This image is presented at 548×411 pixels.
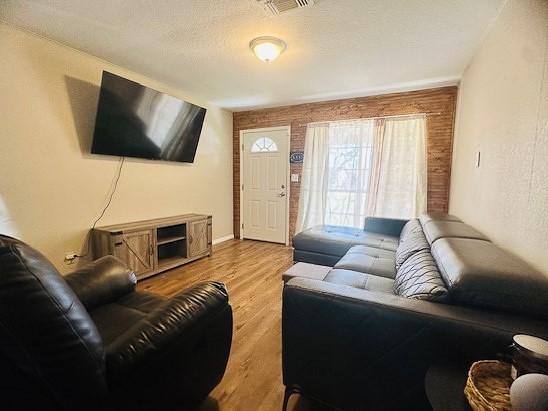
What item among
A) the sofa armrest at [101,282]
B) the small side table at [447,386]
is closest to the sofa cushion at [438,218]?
the small side table at [447,386]

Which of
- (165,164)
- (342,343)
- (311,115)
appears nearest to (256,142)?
(311,115)

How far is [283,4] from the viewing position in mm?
1831

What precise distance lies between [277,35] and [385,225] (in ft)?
8.16

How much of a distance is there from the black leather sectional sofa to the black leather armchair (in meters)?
0.41

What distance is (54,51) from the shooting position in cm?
245

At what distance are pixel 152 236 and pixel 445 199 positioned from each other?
3863 millimetres

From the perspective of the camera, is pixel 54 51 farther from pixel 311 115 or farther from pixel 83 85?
pixel 311 115

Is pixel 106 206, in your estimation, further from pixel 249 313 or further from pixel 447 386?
pixel 447 386

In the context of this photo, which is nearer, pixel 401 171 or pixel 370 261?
pixel 370 261

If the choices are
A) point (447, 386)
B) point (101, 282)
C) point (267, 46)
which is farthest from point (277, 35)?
point (447, 386)

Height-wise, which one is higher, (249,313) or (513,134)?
(513,134)

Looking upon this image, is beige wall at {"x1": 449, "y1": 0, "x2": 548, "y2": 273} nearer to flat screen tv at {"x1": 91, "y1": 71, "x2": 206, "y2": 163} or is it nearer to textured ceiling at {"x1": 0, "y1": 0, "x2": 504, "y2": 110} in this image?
textured ceiling at {"x1": 0, "y1": 0, "x2": 504, "y2": 110}

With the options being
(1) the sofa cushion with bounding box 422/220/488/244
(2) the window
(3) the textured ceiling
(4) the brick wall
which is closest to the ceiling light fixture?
(3) the textured ceiling

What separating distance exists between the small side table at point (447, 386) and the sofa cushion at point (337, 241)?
6.12 ft
